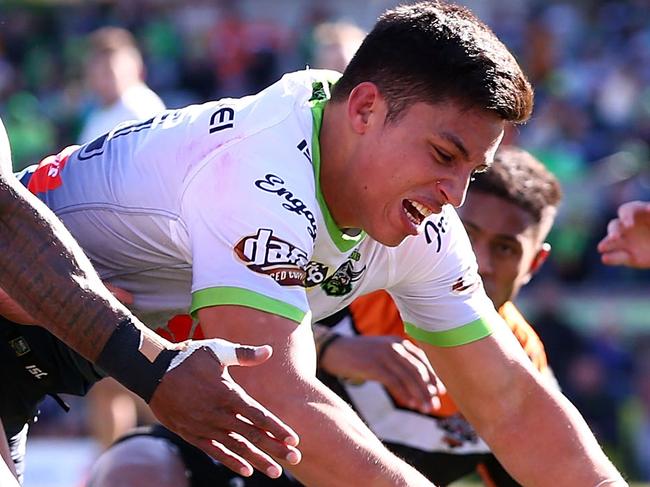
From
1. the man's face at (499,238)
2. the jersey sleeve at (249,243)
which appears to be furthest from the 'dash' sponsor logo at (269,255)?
the man's face at (499,238)

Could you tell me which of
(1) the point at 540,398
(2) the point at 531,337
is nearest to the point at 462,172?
(1) the point at 540,398

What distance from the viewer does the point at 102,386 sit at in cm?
837

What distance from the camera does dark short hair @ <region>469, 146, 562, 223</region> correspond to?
4668 millimetres

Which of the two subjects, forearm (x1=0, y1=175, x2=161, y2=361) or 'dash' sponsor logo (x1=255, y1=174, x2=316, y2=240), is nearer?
forearm (x1=0, y1=175, x2=161, y2=361)

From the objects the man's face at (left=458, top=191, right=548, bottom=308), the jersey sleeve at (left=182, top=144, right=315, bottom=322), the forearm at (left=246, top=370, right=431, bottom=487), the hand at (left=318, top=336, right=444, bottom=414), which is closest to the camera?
the forearm at (left=246, top=370, right=431, bottom=487)

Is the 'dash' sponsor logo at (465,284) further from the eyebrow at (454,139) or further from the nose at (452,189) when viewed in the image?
the eyebrow at (454,139)

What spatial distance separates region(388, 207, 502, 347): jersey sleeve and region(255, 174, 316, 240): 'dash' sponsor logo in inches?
18.7

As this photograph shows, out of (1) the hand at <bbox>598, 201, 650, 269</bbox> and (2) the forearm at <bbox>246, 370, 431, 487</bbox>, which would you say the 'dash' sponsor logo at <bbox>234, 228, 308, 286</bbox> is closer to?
(2) the forearm at <bbox>246, 370, 431, 487</bbox>

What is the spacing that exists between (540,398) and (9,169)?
162 centimetres

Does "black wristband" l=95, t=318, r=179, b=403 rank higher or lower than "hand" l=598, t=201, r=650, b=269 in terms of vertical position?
higher

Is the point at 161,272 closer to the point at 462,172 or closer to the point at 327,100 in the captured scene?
the point at 327,100

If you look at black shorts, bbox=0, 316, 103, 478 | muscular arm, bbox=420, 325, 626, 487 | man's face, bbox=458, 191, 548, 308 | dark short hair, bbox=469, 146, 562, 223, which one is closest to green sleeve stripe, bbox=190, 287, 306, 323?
black shorts, bbox=0, 316, 103, 478

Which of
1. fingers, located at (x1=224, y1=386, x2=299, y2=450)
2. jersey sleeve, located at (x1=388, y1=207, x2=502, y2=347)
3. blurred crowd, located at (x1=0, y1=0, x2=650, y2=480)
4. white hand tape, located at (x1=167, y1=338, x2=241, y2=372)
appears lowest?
blurred crowd, located at (x1=0, y1=0, x2=650, y2=480)

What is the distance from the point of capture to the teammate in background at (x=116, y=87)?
27.4ft
